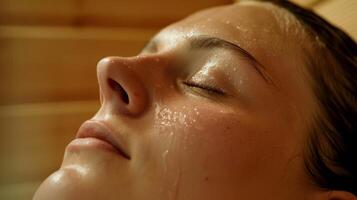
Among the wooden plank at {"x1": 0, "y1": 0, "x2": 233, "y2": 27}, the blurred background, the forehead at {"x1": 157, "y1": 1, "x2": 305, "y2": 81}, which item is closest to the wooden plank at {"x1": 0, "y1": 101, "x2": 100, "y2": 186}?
the blurred background

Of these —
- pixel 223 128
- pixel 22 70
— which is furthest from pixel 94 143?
pixel 22 70

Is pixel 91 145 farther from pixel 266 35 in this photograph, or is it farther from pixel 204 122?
pixel 266 35

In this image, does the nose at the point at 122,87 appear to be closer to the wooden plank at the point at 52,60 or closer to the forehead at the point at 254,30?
the forehead at the point at 254,30

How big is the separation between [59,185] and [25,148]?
0.86 metres

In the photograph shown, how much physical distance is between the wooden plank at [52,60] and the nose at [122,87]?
76 centimetres

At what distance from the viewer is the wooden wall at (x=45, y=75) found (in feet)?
4.59

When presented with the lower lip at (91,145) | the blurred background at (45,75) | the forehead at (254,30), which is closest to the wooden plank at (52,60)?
the blurred background at (45,75)

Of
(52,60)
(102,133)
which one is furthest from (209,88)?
(52,60)

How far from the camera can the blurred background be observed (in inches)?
55.1

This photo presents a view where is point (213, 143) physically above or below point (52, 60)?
above

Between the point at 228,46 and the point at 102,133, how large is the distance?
0.24 m

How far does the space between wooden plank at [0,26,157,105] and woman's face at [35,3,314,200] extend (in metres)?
0.76

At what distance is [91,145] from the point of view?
A: 26.0 inches

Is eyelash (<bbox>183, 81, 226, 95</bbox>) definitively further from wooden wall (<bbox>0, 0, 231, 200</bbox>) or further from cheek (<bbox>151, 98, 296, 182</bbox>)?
wooden wall (<bbox>0, 0, 231, 200</bbox>)
